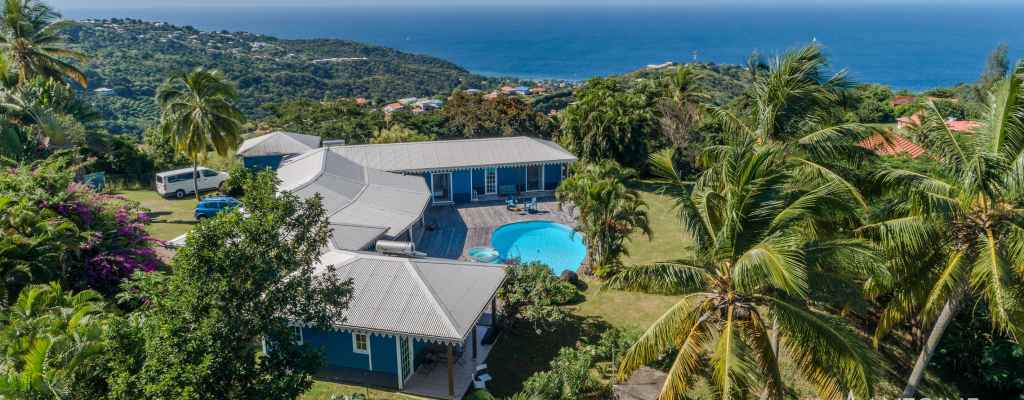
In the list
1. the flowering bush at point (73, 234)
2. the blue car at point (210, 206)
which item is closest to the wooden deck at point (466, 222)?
the blue car at point (210, 206)

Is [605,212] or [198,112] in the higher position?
[198,112]

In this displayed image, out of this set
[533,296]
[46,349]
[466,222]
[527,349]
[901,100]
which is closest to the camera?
[46,349]

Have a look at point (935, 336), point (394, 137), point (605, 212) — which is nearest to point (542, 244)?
point (605, 212)

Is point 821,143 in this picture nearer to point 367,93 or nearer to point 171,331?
point 171,331

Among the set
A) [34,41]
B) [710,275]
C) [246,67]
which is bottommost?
[710,275]

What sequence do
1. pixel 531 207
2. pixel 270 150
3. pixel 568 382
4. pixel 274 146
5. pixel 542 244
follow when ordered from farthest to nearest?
pixel 274 146
pixel 270 150
pixel 531 207
pixel 542 244
pixel 568 382

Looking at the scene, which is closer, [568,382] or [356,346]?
[568,382]

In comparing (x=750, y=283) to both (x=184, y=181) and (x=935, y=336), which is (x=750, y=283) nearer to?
(x=935, y=336)

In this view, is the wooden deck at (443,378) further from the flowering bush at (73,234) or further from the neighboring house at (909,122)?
the neighboring house at (909,122)
